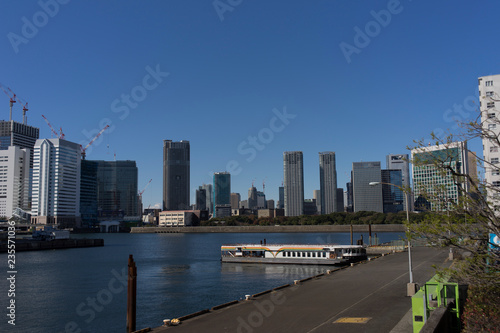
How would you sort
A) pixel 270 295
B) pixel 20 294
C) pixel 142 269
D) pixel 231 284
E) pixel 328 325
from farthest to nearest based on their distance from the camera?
1. pixel 142 269
2. pixel 231 284
3. pixel 20 294
4. pixel 270 295
5. pixel 328 325

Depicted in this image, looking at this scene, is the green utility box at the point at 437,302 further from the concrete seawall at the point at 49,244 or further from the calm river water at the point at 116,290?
the concrete seawall at the point at 49,244

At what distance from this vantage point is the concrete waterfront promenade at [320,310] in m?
23.3

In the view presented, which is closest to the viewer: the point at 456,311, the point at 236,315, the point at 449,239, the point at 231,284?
the point at 449,239

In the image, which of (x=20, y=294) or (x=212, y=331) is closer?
(x=212, y=331)

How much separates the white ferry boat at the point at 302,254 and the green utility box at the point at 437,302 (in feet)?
186

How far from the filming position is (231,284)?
5809 cm

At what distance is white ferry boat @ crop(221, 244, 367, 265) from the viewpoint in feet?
253

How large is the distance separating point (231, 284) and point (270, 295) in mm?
24864

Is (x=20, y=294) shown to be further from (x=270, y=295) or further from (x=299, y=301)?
(x=299, y=301)

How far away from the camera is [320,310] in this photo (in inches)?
1081

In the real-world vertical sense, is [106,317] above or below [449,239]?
below

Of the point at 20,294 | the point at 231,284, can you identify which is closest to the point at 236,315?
the point at 231,284

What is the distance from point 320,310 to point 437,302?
10.5 metres

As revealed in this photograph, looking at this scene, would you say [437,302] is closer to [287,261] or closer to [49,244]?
[287,261]
